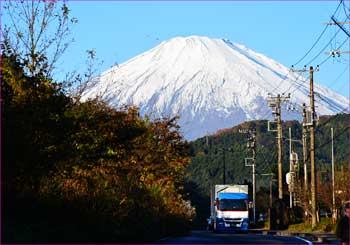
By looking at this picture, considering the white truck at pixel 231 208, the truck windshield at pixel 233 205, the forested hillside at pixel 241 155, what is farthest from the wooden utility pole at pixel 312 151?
the forested hillside at pixel 241 155

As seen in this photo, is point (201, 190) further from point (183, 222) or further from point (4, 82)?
point (4, 82)

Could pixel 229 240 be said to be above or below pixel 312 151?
below

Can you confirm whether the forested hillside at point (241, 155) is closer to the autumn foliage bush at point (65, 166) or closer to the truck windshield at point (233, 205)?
the truck windshield at point (233, 205)

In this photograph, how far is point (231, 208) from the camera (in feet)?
187

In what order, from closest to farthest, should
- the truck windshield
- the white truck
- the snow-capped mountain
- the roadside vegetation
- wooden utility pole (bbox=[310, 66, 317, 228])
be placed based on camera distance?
the roadside vegetation → wooden utility pole (bbox=[310, 66, 317, 228]) → the white truck → the truck windshield → the snow-capped mountain

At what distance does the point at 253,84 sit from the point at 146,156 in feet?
439

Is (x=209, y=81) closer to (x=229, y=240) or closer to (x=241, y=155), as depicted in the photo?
(x=241, y=155)

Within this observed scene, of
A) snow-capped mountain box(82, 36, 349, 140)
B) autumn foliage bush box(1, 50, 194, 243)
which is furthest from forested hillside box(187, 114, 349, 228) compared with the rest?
autumn foliage bush box(1, 50, 194, 243)

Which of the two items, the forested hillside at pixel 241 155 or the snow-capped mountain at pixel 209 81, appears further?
the snow-capped mountain at pixel 209 81

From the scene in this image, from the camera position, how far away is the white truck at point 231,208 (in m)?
56.4

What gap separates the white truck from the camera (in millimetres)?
56438

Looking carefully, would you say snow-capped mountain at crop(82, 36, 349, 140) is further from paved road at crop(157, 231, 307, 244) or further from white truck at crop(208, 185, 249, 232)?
paved road at crop(157, 231, 307, 244)

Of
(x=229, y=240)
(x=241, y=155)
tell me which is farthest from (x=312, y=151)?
(x=241, y=155)

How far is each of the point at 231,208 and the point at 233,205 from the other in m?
0.23
